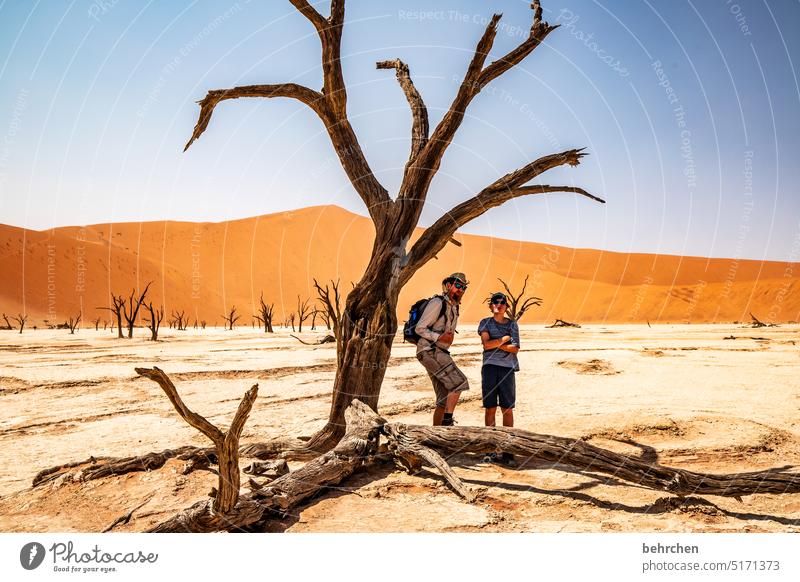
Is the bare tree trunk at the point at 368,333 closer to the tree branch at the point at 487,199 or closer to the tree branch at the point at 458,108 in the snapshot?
the tree branch at the point at 487,199

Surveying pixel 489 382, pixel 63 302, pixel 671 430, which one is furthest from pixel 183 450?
pixel 63 302

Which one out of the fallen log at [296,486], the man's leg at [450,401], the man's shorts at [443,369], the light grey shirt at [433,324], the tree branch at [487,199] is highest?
the tree branch at [487,199]

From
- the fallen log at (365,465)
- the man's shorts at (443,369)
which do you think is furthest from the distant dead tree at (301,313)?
the fallen log at (365,465)

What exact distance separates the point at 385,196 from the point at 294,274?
95672 mm

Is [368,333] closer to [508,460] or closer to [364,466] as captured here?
[364,466]

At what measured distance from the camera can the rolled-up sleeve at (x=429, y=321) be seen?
5.93 meters

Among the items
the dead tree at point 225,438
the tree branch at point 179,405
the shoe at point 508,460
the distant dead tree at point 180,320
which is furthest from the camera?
the distant dead tree at point 180,320

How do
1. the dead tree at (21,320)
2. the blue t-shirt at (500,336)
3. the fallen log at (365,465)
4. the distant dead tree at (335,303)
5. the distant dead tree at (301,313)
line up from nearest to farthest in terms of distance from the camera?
the fallen log at (365,465) → the blue t-shirt at (500,336) → the distant dead tree at (335,303) → the dead tree at (21,320) → the distant dead tree at (301,313)

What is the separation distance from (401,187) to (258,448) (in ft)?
10.4

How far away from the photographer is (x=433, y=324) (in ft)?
19.6

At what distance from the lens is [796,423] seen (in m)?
7.56

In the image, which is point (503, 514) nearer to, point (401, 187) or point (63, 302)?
point (401, 187)

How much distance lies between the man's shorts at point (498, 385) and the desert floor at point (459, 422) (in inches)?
26.5
